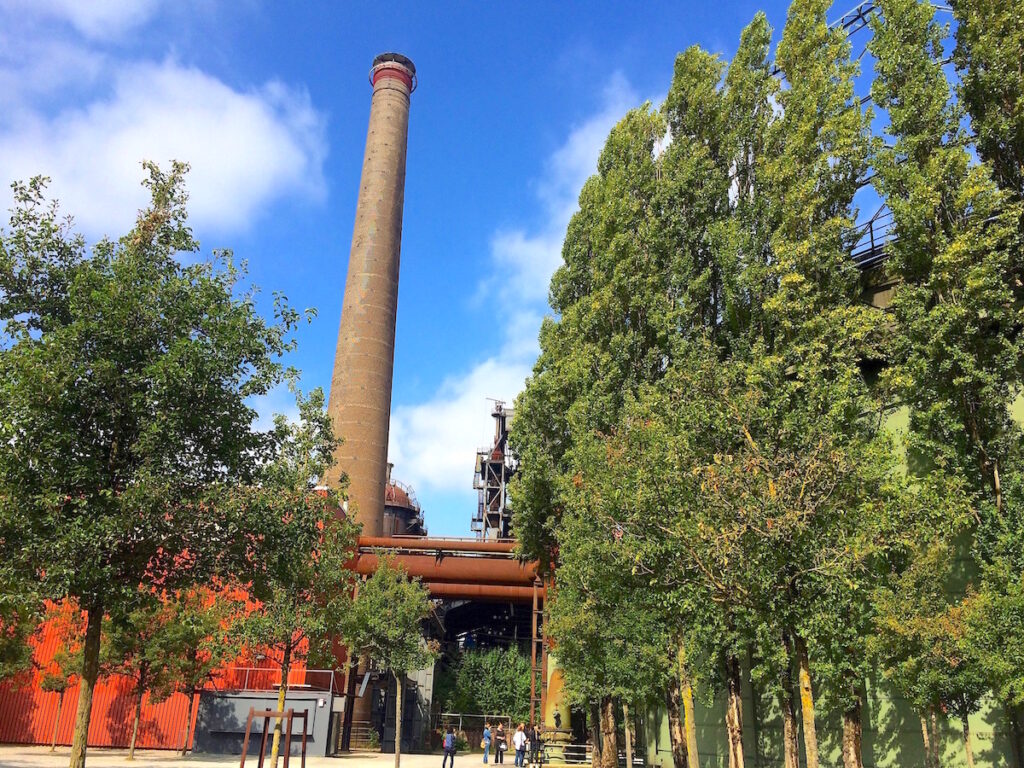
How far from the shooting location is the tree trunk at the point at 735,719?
646 inches

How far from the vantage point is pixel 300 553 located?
12.4 m

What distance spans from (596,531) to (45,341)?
12.2 metres

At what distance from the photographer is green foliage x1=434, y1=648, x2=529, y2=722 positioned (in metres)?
50.8

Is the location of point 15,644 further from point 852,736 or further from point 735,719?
point 852,736

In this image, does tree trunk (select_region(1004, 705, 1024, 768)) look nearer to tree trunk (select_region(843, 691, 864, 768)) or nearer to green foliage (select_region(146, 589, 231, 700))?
tree trunk (select_region(843, 691, 864, 768))

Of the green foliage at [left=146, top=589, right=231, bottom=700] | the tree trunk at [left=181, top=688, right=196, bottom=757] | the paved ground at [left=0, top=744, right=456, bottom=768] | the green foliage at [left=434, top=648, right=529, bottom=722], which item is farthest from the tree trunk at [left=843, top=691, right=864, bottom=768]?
the green foliage at [left=434, top=648, right=529, bottom=722]

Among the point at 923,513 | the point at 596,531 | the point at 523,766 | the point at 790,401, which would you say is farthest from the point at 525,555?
the point at 923,513

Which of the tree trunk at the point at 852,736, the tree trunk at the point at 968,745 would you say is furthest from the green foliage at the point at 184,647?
the tree trunk at the point at 968,745

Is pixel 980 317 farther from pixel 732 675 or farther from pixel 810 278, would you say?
pixel 732 675

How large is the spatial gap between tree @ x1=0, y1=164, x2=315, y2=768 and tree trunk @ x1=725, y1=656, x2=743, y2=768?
11286 mm

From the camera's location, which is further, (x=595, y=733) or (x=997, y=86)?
(x=595, y=733)

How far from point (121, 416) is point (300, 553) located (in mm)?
3587

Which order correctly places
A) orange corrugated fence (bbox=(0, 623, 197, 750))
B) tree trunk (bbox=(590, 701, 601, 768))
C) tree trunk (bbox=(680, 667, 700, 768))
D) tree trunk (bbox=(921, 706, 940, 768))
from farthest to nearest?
orange corrugated fence (bbox=(0, 623, 197, 750)) < tree trunk (bbox=(590, 701, 601, 768)) < tree trunk (bbox=(921, 706, 940, 768)) < tree trunk (bbox=(680, 667, 700, 768))

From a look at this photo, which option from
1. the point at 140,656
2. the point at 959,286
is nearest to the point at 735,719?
the point at 959,286
